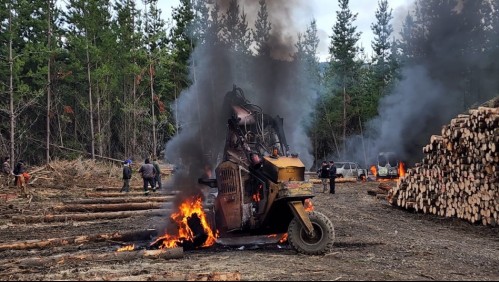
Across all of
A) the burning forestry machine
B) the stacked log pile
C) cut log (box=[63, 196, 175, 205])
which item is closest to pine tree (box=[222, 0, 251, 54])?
the burning forestry machine

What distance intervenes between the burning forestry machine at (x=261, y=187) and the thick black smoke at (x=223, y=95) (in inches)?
38.8

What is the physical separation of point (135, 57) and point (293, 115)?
104ft

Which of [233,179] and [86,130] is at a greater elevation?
[86,130]

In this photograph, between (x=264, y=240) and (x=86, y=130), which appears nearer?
(x=264, y=240)

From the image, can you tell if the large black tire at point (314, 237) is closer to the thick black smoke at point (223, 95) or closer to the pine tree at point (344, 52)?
the thick black smoke at point (223, 95)

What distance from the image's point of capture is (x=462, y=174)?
47.4 ft

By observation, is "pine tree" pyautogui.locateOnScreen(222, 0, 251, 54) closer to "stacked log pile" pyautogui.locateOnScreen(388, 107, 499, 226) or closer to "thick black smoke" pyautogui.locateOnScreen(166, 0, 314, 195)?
"thick black smoke" pyautogui.locateOnScreen(166, 0, 314, 195)

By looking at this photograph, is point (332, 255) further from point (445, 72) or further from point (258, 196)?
point (445, 72)

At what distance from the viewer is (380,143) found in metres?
44.6

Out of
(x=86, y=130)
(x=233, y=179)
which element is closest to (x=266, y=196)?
(x=233, y=179)

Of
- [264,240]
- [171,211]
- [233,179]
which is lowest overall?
[264,240]

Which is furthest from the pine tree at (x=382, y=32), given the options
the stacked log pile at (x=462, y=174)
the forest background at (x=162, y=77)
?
the stacked log pile at (x=462, y=174)

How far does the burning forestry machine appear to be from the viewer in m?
8.77

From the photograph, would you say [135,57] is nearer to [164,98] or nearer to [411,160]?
[164,98]
